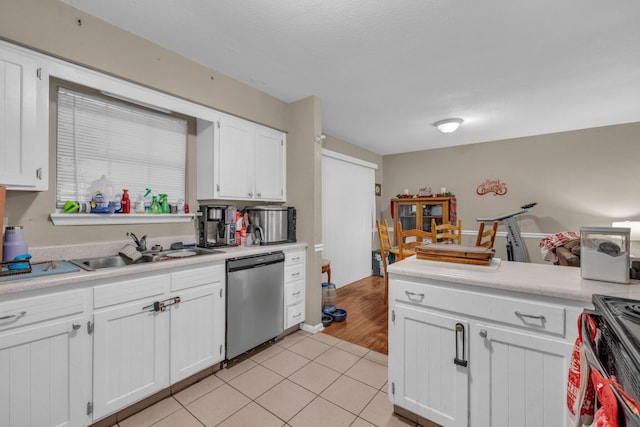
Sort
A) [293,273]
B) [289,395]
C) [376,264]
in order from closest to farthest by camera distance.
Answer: [289,395] < [293,273] < [376,264]

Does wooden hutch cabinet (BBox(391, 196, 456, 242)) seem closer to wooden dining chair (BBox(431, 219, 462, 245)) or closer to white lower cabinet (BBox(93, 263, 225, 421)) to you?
wooden dining chair (BBox(431, 219, 462, 245))

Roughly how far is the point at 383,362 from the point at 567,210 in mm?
4128

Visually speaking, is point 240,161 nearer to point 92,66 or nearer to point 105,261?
point 92,66

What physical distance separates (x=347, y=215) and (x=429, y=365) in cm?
347

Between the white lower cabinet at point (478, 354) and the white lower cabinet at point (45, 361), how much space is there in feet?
5.75

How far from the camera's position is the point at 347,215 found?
4883 mm

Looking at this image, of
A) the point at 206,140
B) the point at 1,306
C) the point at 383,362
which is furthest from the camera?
the point at 206,140

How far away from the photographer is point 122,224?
2090mm

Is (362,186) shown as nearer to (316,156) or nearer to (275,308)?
(316,156)

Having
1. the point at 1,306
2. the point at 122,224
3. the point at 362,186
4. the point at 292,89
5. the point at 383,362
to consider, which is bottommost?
the point at 383,362

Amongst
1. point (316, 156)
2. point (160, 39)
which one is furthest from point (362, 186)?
point (160, 39)

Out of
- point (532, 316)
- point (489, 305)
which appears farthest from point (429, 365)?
point (532, 316)

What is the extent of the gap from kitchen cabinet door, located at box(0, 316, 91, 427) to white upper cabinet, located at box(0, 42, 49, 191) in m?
0.85

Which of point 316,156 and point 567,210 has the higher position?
point 316,156
